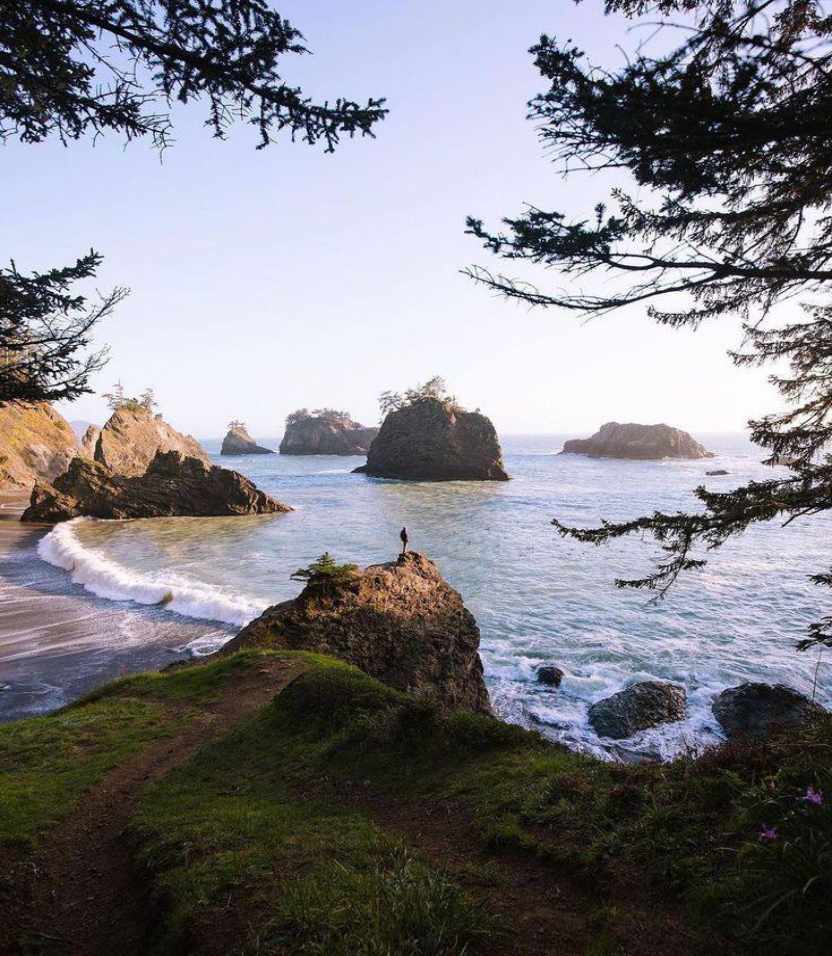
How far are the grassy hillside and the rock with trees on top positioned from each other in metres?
67.5

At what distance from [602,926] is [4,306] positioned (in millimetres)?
7138

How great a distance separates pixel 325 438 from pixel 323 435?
3.55 ft

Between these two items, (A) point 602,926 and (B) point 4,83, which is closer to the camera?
(A) point 602,926

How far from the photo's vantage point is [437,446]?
75438 millimetres

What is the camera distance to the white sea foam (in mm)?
19328

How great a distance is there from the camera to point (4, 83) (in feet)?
14.4

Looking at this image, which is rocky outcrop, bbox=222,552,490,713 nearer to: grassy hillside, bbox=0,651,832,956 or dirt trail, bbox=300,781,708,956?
grassy hillside, bbox=0,651,832,956

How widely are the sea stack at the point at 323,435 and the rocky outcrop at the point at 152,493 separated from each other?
84858 mm

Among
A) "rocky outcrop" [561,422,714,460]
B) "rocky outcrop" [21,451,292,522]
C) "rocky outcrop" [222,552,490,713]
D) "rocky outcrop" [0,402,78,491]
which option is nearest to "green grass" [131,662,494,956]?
"rocky outcrop" [222,552,490,713]

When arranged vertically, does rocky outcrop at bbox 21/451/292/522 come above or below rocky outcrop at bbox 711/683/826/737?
above

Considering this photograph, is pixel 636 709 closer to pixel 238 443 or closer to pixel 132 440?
pixel 132 440

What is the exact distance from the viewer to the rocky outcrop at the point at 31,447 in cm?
5591

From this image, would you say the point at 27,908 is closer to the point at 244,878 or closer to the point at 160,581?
the point at 244,878

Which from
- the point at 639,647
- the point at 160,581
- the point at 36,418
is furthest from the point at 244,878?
the point at 36,418
